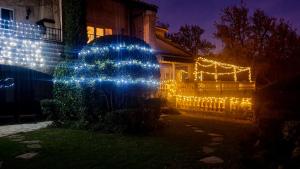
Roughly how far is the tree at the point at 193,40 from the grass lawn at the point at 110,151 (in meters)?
42.0

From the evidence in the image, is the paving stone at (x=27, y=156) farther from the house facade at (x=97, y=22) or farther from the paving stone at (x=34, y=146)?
the house facade at (x=97, y=22)

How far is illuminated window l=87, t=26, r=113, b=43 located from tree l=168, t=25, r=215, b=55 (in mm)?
31540

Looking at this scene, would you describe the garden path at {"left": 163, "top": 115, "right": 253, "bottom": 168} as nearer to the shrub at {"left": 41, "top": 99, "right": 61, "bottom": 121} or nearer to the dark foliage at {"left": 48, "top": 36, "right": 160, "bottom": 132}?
the dark foliage at {"left": 48, "top": 36, "right": 160, "bottom": 132}

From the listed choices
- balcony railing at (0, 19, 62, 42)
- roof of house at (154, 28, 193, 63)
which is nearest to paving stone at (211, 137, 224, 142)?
balcony railing at (0, 19, 62, 42)

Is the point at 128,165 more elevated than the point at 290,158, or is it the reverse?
the point at 290,158

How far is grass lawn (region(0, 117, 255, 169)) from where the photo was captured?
20.8ft

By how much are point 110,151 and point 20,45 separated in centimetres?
977

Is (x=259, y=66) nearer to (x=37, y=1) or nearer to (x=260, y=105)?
(x=37, y=1)

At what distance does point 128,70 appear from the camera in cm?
1187

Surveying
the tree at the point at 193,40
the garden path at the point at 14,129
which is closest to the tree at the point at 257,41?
the tree at the point at 193,40

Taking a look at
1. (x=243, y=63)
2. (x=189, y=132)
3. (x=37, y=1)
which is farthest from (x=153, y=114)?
(x=243, y=63)

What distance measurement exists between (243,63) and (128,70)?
27.3m

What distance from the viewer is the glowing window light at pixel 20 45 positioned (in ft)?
47.5

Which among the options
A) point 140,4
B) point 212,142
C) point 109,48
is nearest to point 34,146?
point 212,142
